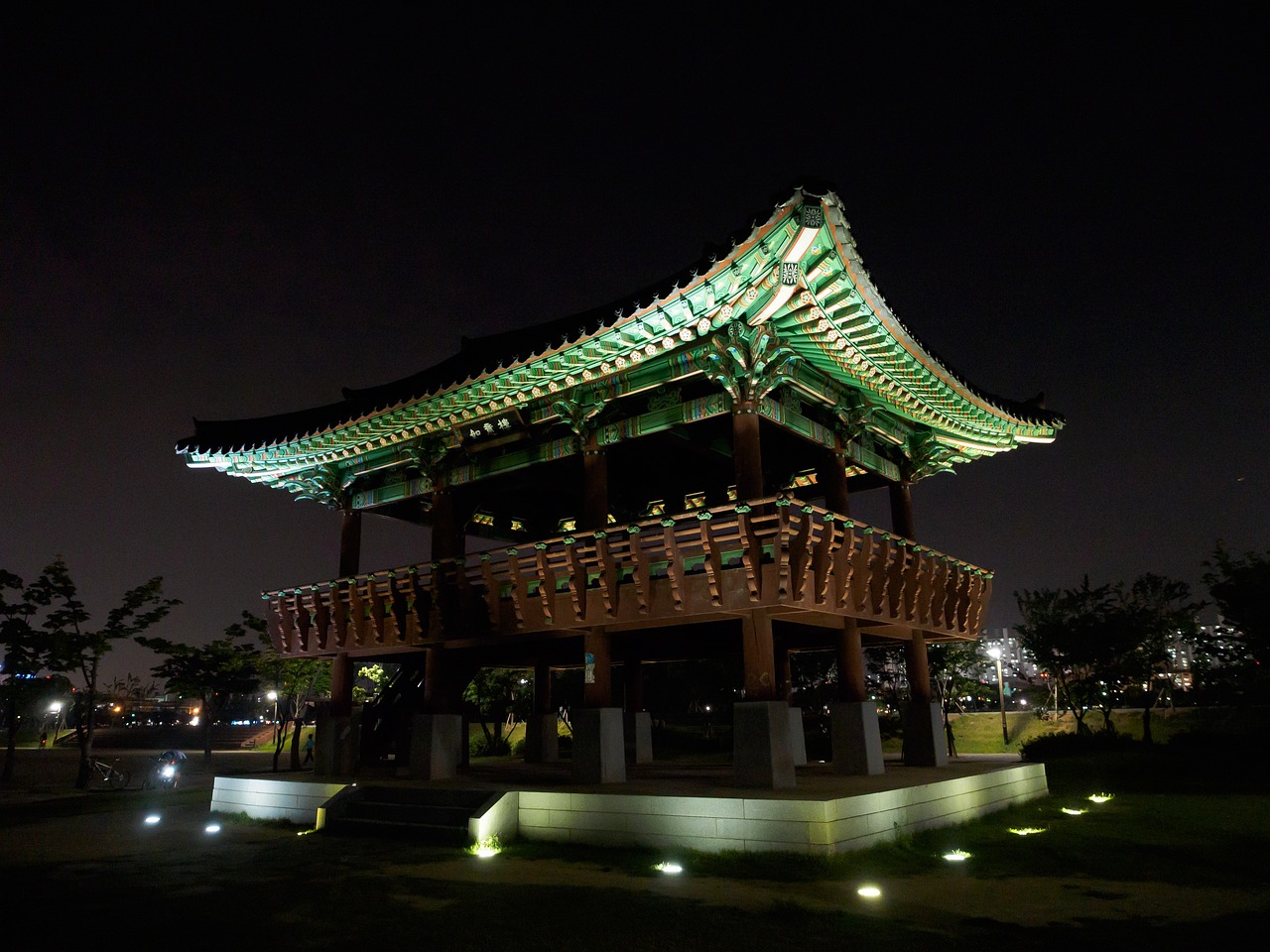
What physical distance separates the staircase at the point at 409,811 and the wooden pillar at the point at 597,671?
236cm

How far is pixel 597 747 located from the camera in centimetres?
1419

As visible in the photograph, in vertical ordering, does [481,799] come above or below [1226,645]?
below

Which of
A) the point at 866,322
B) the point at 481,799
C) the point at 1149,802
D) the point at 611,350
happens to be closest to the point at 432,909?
the point at 481,799

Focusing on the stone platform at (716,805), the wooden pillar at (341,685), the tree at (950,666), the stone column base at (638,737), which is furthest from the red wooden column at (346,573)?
the tree at (950,666)

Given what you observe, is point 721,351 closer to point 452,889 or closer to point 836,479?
point 836,479

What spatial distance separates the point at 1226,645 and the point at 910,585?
23.5 m

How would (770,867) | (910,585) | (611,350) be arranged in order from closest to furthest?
(770,867) < (611,350) < (910,585)

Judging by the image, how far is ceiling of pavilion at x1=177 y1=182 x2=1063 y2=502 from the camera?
11688mm

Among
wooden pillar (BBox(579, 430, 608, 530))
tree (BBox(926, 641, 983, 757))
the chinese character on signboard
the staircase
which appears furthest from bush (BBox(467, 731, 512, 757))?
wooden pillar (BBox(579, 430, 608, 530))

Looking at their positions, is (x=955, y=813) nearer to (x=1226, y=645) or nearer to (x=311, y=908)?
(x=311, y=908)

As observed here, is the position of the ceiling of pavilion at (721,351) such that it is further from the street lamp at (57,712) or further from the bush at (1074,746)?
the street lamp at (57,712)

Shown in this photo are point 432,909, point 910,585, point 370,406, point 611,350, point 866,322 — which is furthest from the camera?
point 370,406

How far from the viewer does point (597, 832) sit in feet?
40.1

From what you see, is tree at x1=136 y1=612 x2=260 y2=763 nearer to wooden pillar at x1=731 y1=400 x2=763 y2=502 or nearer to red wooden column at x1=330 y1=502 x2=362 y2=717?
red wooden column at x1=330 y1=502 x2=362 y2=717
